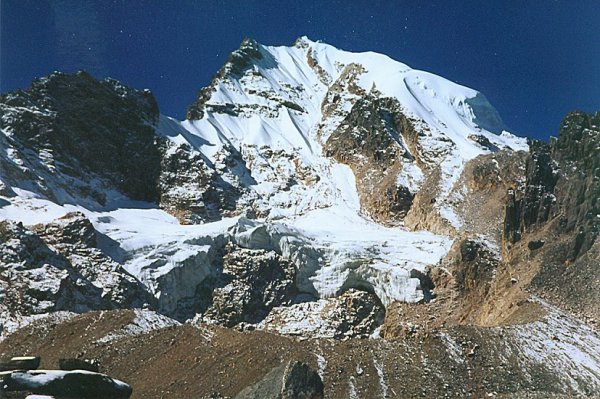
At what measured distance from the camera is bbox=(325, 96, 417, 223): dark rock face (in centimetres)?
9094

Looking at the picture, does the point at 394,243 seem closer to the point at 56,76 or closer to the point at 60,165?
the point at 60,165

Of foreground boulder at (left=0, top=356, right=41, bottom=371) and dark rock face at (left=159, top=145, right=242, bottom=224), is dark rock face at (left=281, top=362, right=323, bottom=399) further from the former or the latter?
dark rock face at (left=159, top=145, right=242, bottom=224)

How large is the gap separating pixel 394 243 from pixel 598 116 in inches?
1161

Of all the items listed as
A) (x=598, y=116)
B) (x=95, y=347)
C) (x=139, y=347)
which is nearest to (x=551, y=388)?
(x=139, y=347)

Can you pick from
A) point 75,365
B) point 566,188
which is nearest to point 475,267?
point 566,188

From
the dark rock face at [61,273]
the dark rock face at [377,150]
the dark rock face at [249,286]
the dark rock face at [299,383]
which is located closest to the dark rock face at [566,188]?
the dark rock face at [249,286]

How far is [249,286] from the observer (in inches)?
2869

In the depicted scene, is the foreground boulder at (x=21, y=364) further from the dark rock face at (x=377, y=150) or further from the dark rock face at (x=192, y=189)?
the dark rock face at (x=377, y=150)

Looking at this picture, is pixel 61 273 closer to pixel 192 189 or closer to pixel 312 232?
pixel 312 232

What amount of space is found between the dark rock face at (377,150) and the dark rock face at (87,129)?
3229 cm

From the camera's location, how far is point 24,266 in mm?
56219

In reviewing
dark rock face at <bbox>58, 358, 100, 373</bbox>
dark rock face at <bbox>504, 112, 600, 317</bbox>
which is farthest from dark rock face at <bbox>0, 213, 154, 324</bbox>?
dark rock face at <bbox>504, 112, 600, 317</bbox>

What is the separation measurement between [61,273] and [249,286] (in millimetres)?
22152

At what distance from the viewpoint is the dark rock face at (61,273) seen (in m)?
53.1
